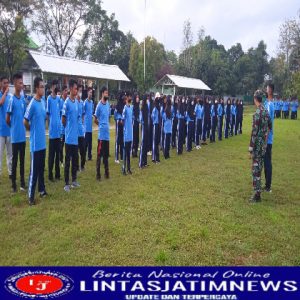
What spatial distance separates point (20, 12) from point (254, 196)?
27.1 meters

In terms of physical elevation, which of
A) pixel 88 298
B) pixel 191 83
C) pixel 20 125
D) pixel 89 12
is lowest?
pixel 88 298

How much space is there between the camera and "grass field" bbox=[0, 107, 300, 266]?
4695 mm

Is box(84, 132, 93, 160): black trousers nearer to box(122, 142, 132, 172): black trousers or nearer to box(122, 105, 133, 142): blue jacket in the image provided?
box(122, 142, 132, 172): black trousers

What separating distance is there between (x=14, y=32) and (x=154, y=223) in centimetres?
2647

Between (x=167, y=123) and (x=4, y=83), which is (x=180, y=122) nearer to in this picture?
(x=167, y=123)

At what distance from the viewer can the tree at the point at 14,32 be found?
28.0 metres

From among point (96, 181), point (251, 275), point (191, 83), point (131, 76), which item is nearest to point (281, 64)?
point (191, 83)

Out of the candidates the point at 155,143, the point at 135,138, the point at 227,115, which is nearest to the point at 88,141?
the point at 135,138

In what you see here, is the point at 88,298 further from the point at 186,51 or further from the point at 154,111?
the point at 186,51

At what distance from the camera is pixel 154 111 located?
36.6 ft

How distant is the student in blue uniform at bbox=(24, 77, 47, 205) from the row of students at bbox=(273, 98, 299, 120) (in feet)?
99.9

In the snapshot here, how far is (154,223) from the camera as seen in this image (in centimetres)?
583

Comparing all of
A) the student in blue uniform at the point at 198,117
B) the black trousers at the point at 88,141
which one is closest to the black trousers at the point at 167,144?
the black trousers at the point at 88,141

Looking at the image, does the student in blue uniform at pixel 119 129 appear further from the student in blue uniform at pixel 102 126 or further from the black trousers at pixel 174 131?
the black trousers at pixel 174 131
